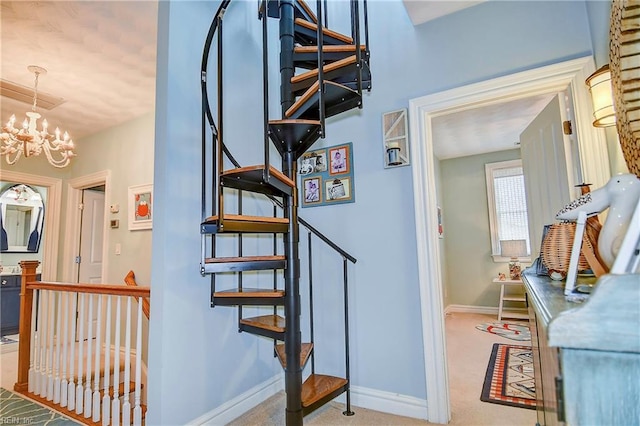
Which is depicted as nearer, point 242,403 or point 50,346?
point 242,403

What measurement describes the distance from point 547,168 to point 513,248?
10.6 ft

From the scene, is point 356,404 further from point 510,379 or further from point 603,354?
point 603,354

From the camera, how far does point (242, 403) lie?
2297mm

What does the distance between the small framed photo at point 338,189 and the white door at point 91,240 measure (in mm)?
3874

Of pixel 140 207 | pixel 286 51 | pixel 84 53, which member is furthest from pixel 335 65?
pixel 140 207

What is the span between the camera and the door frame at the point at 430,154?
1.83 m

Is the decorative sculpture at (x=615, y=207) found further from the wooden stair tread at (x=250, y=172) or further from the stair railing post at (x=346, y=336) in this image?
the stair railing post at (x=346, y=336)

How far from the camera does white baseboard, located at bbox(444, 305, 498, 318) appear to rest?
5.21m

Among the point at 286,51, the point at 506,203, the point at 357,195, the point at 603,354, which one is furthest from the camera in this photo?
the point at 506,203

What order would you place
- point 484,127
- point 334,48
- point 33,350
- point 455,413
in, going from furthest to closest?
point 484,127, point 33,350, point 455,413, point 334,48

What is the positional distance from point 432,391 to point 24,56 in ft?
13.7

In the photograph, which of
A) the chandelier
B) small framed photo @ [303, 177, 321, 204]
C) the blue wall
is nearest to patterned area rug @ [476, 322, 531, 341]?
the blue wall

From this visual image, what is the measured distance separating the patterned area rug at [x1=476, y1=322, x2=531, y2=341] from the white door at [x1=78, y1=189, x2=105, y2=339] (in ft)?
17.5

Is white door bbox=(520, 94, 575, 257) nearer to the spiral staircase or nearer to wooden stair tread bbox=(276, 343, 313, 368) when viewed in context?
the spiral staircase
